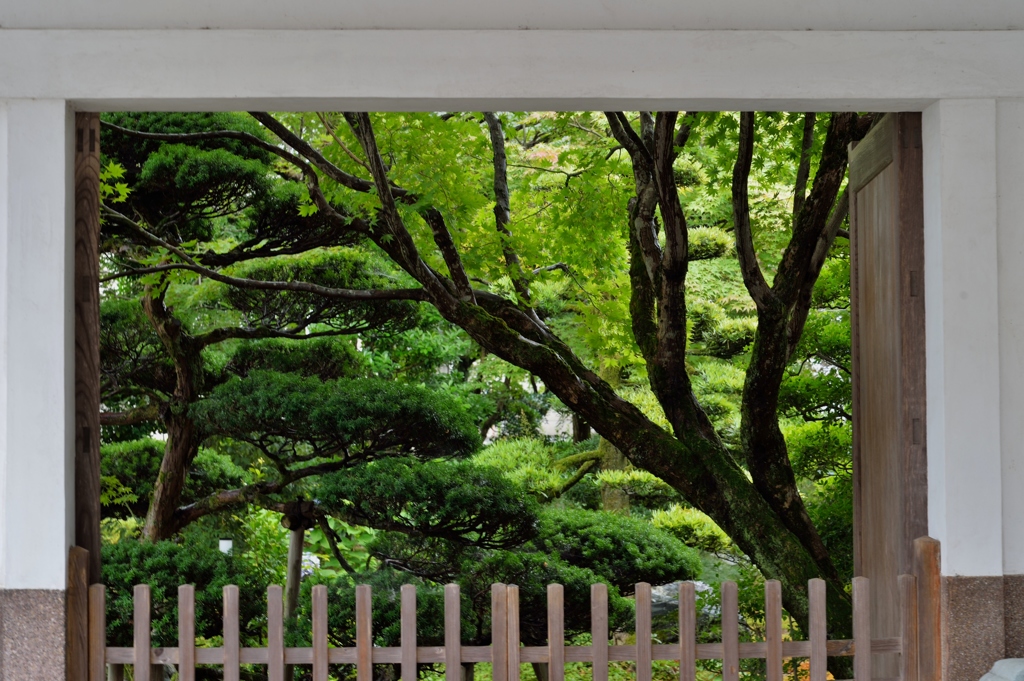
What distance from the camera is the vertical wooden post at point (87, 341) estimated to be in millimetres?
2557

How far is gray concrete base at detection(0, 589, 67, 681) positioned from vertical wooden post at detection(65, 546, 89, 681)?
0.09ft

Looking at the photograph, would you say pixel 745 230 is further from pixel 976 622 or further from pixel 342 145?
pixel 976 622

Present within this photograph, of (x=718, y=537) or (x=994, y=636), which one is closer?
(x=994, y=636)

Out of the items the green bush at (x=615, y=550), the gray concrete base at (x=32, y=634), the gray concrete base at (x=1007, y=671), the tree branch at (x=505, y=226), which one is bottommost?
the green bush at (x=615, y=550)

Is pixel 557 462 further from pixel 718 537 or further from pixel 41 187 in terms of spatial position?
pixel 41 187

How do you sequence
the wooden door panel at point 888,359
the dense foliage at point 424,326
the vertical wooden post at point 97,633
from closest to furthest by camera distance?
the vertical wooden post at point 97,633 < the wooden door panel at point 888,359 < the dense foliage at point 424,326

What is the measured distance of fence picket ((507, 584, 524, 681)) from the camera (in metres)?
2.56

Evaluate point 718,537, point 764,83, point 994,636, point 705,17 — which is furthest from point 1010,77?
point 718,537

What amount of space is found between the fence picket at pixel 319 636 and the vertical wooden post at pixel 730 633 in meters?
1.19

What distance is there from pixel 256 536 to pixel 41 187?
5.47 m

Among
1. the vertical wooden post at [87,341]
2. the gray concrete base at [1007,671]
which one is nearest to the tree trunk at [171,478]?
the vertical wooden post at [87,341]

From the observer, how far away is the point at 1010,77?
8.21 feet

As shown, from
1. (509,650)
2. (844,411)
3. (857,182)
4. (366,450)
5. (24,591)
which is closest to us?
(24,591)

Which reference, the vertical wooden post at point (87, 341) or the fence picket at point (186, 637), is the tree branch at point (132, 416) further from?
the fence picket at point (186, 637)
